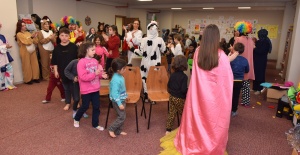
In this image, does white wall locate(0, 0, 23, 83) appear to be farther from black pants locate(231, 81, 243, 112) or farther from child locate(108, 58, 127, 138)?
black pants locate(231, 81, 243, 112)

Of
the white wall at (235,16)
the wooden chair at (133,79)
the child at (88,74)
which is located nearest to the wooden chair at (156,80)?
the wooden chair at (133,79)

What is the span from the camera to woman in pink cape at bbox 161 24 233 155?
2277 mm

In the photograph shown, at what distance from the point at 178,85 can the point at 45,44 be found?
13.3 feet

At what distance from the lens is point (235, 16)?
12.6 metres

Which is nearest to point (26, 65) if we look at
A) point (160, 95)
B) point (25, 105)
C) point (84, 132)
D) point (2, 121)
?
point (25, 105)

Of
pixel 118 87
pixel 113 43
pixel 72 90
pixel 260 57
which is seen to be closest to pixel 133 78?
pixel 118 87

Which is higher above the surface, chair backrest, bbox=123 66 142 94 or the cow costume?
the cow costume

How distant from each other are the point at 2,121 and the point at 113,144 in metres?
1.82

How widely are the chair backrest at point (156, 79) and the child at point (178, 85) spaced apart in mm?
652

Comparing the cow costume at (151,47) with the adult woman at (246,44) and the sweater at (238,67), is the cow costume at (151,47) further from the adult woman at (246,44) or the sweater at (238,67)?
the adult woman at (246,44)

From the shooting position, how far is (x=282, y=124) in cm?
365

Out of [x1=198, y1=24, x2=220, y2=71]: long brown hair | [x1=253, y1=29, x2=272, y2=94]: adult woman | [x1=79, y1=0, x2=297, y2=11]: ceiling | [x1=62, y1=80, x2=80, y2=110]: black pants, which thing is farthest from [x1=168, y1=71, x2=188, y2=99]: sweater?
[x1=79, y1=0, x2=297, y2=11]: ceiling

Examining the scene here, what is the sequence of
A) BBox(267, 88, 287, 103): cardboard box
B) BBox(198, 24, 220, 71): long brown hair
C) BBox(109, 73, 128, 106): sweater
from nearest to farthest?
BBox(198, 24, 220, 71): long brown hair < BBox(109, 73, 128, 106): sweater < BBox(267, 88, 287, 103): cardboard box

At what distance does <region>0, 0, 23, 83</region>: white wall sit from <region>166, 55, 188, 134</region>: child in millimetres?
4190
